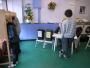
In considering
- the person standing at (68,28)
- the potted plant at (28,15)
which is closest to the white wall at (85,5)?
the potted plant at (28,15)

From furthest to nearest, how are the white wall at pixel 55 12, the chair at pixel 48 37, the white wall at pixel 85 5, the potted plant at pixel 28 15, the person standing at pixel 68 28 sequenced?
the white wall at pixel 85 5 → the white wall at pixel 55 12 → the potted plant at pixel 28 15 → the chair at pixel 48 37 → the person standing at pixel 68 28

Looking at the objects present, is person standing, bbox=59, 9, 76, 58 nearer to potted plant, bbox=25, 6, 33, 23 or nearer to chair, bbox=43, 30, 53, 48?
chair, bbox=43, 30, 53, 48

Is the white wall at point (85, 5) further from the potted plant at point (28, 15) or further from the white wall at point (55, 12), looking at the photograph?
the potted plant at point (28, 15)

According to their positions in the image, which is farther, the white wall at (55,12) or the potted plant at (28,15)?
the white wall at (55,12)

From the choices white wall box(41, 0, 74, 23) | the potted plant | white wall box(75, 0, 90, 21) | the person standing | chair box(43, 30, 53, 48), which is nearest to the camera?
the person standing

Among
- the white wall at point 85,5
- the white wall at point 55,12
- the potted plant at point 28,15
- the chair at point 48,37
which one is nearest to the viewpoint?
the chair at point 48,37

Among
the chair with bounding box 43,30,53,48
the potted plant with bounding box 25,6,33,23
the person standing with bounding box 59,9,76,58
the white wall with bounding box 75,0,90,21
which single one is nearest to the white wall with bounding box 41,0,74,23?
the white wall with bounding box 75,0,90,21

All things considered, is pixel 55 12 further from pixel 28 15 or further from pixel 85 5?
pixel 85 5

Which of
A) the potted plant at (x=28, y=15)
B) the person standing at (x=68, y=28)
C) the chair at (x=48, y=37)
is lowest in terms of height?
the chair at (x=48, y=37)

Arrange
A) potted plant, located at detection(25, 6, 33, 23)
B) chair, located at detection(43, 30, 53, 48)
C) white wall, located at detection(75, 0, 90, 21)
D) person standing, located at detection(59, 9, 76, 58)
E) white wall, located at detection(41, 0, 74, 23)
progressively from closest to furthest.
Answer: person standing, located at detection(59, 9, 76, 58), chair, located at detection(43, 30, 53, 48), potted plant, located at detection(25, 6, 33, 23), white wall, located at detection(41, 0, 74, 23), white wall, located at detection(75, 0, 90, 21)

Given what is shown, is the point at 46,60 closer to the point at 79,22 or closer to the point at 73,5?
the point at 79,22

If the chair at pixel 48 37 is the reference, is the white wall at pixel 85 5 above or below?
above

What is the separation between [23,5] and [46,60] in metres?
3.21

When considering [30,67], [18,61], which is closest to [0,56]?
[18,61]
